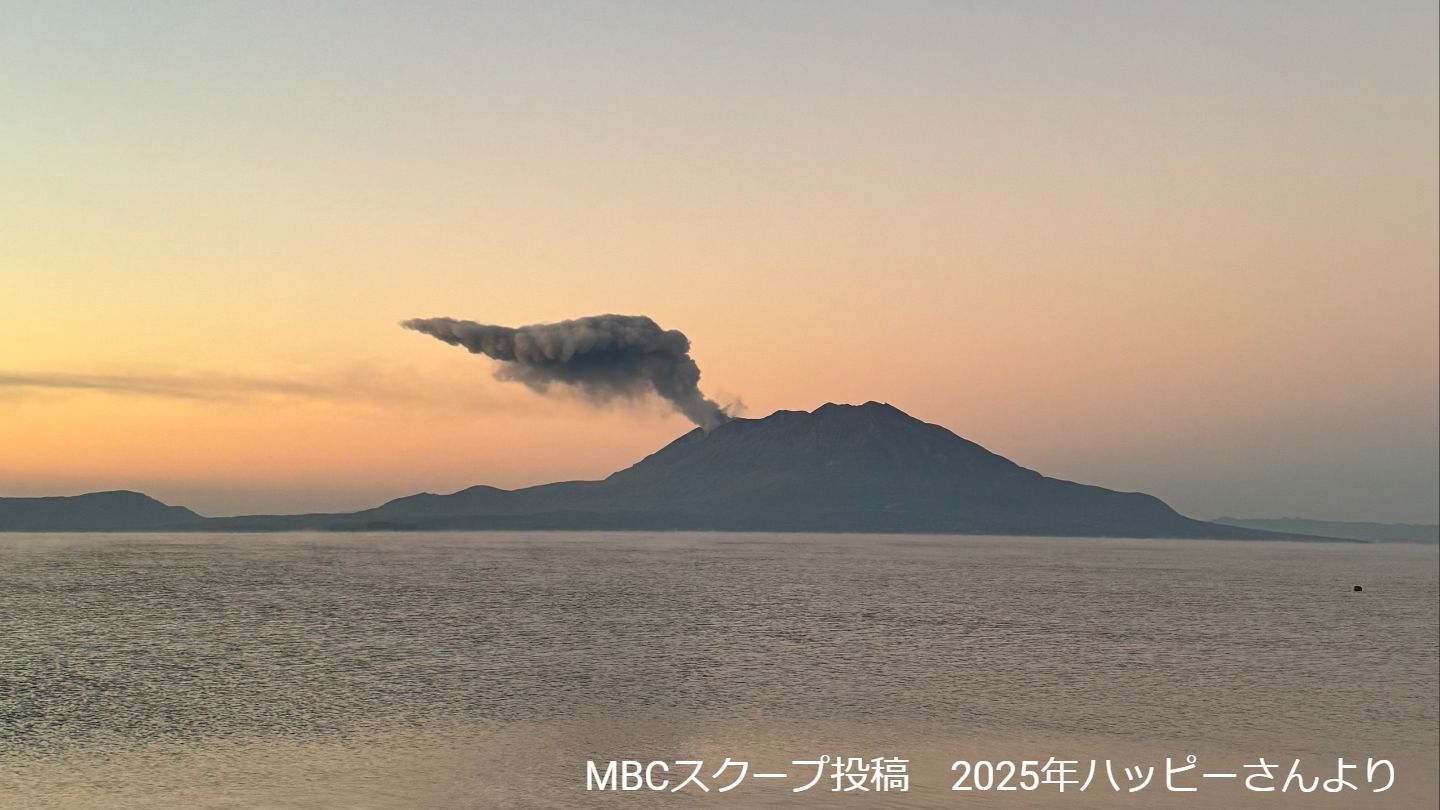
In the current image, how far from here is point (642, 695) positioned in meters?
52.2

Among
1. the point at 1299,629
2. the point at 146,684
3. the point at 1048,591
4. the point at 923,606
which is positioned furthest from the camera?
the point at 1048,591

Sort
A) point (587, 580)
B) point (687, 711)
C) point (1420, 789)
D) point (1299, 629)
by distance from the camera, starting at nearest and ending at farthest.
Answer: point (1420, 789) < point (687, 711) < point (1299, 629) < point (587, 580)

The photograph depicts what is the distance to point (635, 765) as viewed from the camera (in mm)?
37406

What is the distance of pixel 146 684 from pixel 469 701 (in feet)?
55.4

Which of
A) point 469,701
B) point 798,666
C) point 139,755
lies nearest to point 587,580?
point 798,666

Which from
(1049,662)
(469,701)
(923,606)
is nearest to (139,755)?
(469,701)

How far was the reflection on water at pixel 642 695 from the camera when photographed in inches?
1382

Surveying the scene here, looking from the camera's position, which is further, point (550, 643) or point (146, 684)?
point (550, 643)

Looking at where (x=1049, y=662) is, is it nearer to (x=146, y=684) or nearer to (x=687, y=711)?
(x=687, y=711)

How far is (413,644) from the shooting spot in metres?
72.5

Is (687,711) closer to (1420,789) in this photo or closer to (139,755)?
(139,755)

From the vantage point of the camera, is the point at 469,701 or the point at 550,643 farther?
the point at 550,643

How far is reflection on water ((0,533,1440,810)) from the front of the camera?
3509cm

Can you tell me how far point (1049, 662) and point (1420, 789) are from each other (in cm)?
2982
